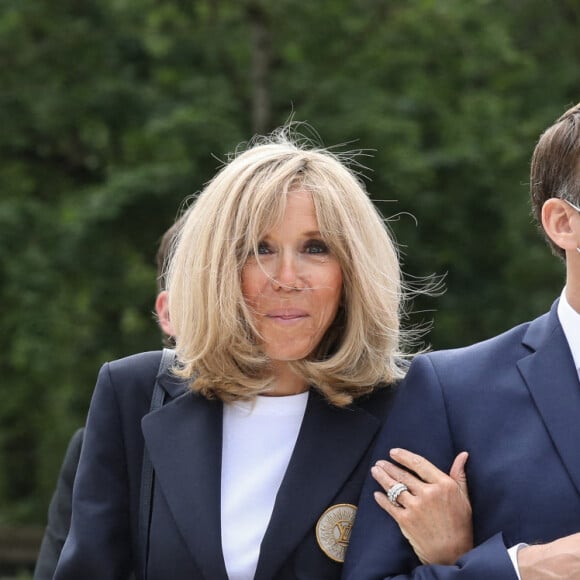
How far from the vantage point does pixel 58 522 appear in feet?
12.4

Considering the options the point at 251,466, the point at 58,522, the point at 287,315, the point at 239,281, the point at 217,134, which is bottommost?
the point at 58,522

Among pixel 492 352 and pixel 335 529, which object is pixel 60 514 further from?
pixel 492 352

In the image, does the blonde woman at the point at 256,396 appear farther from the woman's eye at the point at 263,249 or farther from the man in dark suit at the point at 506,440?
the man in dark suit at the point at 506,440

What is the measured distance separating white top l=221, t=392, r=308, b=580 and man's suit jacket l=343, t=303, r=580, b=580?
0.83 feet

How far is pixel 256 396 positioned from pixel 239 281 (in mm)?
335

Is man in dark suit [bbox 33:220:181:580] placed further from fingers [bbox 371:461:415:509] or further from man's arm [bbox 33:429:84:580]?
fingers [bbox 371:461:415:509]

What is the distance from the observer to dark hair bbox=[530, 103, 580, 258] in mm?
2879

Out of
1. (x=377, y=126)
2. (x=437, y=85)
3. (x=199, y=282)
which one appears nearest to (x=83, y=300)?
(x=377, y=126)

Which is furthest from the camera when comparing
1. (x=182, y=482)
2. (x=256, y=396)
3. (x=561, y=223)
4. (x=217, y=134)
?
(x=217, y=134)

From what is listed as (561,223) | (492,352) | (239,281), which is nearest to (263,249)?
(239,281)

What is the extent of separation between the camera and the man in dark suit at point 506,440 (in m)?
2.67

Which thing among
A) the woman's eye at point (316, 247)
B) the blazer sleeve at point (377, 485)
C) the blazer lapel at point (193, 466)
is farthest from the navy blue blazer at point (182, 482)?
the woman's eye at point (316, 247)

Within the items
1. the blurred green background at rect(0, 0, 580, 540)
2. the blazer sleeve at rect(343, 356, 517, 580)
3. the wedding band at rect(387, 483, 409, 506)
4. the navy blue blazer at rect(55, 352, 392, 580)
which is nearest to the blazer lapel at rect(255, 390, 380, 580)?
the navy blue blazer at rect(55, 352, 392, 580)

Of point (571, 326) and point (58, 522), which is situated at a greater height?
point (571, 326)
